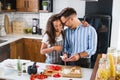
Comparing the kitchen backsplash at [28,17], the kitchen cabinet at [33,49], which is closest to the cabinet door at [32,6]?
the kitchen backsplash at [28,17]

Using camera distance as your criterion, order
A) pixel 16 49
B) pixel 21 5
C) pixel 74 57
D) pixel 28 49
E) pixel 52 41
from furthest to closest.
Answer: pixel 21 5 → pixel 28 49 → pixel 16 49 → pixel 52 41 → pixel 74 57

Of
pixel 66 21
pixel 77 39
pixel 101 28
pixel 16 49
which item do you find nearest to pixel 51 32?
pixel 66 21

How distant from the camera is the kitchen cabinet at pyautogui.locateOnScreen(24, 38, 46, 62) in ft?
14.0

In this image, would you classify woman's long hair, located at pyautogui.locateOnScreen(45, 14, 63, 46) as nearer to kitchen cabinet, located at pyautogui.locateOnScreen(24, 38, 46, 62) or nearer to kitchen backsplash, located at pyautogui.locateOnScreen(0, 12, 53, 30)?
kitchen cabinet, located at pyautogui.locateOnScreen(24, 38, 46, 62)

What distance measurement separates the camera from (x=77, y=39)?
285 cm

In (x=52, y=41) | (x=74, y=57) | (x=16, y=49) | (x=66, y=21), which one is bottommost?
(x=16, y=49)

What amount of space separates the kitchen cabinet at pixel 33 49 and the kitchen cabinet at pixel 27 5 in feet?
2.27

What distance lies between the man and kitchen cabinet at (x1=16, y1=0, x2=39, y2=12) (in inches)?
66.8

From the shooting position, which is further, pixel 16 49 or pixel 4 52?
pixel 16 49

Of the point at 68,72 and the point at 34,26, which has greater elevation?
the point at 34,26

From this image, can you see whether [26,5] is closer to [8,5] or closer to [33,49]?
[8,5]

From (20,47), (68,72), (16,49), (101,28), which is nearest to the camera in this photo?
(68,72)

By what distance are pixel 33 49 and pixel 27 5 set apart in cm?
99

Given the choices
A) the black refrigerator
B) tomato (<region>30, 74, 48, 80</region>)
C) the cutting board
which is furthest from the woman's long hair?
the black refrigerator
